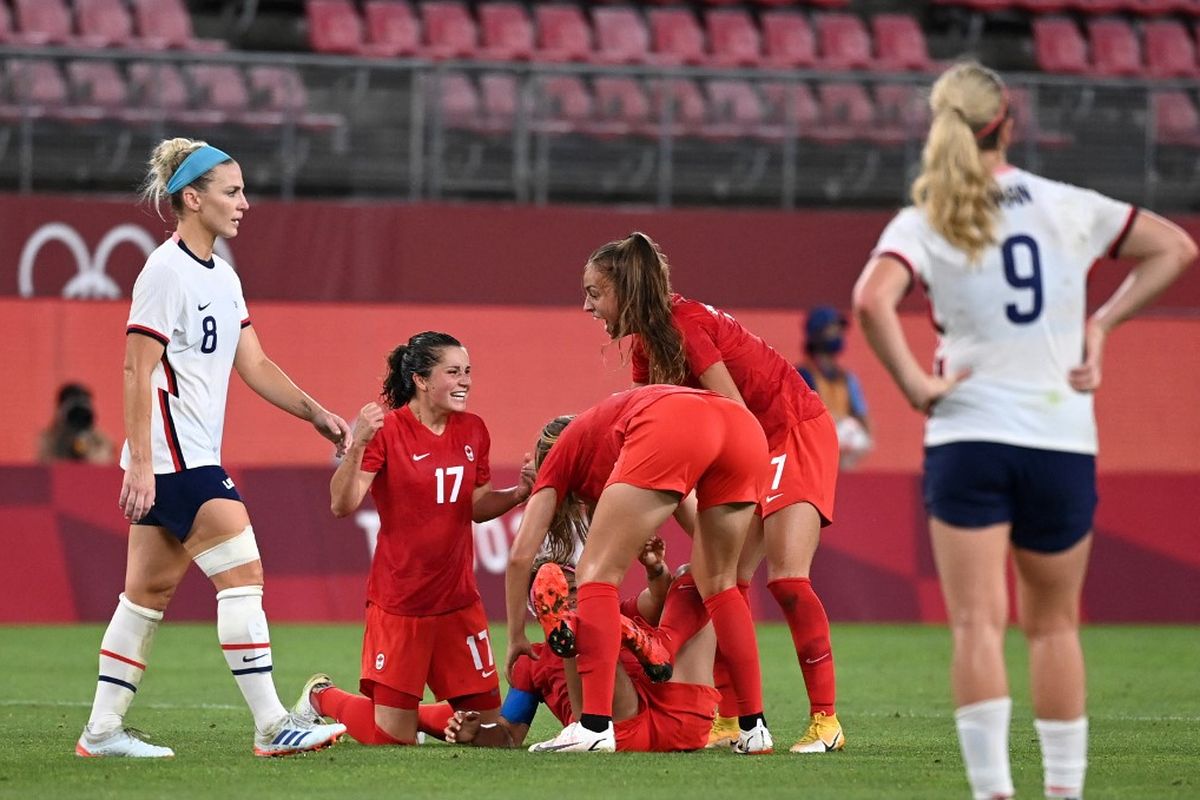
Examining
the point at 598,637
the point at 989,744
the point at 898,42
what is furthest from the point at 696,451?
the point at 898,42

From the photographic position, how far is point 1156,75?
63.4 ft

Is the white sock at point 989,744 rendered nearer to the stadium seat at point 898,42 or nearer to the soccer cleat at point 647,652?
the soccer cleat at point 647,652

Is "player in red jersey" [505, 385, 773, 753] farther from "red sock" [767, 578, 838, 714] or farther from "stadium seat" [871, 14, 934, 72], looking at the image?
"stadium seat" [871, 14, 934, 72]

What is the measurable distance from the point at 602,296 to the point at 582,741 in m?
1.60

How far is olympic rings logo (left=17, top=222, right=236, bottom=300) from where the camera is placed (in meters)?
15.1

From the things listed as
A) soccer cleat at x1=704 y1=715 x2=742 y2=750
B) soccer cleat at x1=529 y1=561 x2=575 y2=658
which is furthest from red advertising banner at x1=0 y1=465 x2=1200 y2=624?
soccer cleat at x1=529 y1=561 x2=575 y2=658

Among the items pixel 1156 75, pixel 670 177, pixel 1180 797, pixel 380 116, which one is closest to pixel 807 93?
pixel 670 177

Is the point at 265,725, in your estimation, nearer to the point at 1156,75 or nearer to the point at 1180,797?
the point at 1180,797

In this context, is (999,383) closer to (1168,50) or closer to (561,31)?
(561,31)

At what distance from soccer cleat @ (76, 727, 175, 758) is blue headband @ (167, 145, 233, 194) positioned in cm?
192

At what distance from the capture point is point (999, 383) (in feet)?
15.6

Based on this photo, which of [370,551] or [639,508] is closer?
[639,508]

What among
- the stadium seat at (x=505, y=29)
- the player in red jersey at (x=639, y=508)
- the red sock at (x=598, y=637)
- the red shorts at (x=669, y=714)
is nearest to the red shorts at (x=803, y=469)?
the player in red jersey at (x=639, y=508)

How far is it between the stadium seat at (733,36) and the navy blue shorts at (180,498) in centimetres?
1310
